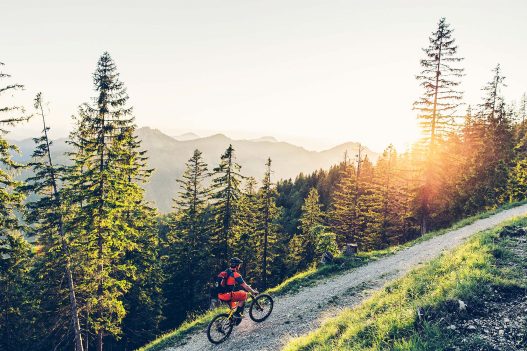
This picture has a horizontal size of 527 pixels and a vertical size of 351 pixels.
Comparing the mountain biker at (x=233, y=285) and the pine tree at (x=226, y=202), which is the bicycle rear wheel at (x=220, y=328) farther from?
the pine tree at (x=226, y=202)

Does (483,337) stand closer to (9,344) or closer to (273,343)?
(273,343)

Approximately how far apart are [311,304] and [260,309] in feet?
7.93

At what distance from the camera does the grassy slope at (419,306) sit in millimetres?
5980

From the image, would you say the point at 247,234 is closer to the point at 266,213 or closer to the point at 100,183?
the point at 266,213

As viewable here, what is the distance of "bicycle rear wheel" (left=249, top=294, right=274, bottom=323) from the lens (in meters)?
11.8

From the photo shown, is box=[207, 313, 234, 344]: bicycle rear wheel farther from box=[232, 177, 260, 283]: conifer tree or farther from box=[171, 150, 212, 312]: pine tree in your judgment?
box=[171, 150, 212, 312]: pine tree

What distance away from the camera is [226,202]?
2961 cm

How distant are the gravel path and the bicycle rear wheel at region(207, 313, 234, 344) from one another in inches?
8.7

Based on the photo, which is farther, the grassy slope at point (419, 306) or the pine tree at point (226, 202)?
the pine tree at point (226, 202)

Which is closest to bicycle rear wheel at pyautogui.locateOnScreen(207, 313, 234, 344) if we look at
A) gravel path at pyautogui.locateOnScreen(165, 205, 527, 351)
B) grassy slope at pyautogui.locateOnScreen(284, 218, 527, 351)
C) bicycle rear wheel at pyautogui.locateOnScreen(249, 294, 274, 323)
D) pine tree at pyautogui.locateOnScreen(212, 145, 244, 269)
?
gravel path at pyautogui.locateOnScreen(165, 205, 527, 351)

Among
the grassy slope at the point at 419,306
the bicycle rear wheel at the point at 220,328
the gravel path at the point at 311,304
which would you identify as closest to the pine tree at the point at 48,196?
the gravel path at the point at 311,304

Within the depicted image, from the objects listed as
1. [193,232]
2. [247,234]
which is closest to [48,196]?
[193,232]

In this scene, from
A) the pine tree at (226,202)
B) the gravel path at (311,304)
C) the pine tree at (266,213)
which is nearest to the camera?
the gravel path at (311,304)

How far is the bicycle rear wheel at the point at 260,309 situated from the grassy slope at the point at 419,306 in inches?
130
